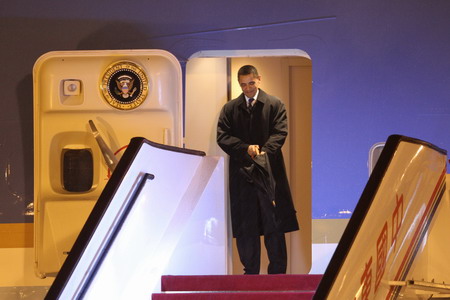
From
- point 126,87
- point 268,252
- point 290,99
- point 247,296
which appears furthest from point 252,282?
point 290,99

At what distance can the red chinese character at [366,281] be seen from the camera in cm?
235

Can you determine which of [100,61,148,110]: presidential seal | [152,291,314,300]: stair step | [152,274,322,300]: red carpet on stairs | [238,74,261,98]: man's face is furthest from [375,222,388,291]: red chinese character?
[238,74,261,98]: man's face

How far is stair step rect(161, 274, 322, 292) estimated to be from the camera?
3.14 metres

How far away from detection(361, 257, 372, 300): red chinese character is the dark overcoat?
13.0ft

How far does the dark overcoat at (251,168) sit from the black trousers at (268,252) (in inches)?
2.2

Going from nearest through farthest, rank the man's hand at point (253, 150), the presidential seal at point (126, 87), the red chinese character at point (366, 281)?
the red chinese character at point (366, 281), the presidential seal at point (126, 87), the man's hand at point (253, 150)

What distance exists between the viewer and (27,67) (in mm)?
5645

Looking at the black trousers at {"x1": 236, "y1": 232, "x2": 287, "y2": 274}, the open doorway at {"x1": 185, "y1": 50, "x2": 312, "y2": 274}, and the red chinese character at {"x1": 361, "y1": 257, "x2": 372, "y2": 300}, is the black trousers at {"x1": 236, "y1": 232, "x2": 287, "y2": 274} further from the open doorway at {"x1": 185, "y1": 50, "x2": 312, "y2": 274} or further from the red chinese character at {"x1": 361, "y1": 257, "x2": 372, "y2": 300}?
the red chinese character at {"x1": 361, "y1": 257, "x2": 372, "y2": 300}

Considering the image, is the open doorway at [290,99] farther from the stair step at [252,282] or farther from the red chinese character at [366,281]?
the red chinese character at [366,281]

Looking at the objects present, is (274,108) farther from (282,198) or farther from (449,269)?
(449,269)

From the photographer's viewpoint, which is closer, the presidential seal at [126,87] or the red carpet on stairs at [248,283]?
the red carpet on stairs at [248,283]

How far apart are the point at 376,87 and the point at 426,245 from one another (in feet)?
8.90

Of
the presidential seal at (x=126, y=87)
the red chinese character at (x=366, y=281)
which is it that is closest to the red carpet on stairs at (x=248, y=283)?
the red chinese character at (x=366, y=281)

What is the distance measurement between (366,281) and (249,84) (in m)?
4.23
